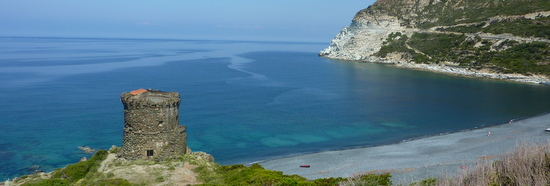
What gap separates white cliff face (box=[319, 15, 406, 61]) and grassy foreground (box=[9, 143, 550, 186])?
10162 centimetres

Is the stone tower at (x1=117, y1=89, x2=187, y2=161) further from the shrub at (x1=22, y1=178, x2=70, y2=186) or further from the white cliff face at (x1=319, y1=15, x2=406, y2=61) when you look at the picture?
the white cliff face at (x1=319, y1=15, x2=406, y2=61)

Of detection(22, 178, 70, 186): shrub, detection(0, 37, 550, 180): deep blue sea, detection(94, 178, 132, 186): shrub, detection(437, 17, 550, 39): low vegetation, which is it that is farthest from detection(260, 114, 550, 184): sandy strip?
detection(437, 17, 550, 39): low vegetation

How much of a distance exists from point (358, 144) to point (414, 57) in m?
73.3

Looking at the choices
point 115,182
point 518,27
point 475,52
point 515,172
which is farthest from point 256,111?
point 518,27

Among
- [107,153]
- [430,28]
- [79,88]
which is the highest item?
[430,28]

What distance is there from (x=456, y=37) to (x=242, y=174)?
312 ft

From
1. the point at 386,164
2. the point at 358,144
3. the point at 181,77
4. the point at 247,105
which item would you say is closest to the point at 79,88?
the point at 181,77

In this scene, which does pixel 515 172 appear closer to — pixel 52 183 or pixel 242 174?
pixel 242 174

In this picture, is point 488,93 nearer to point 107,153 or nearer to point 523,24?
point 523,24

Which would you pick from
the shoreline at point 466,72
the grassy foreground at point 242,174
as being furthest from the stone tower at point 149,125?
the shoreline at point 466,72

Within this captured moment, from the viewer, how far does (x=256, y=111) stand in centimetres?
4541

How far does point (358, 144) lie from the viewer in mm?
33125

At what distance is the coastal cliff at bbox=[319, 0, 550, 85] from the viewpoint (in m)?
77.6

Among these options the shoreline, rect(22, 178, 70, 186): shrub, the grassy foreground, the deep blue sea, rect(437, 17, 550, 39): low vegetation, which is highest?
rect(437, 17, 550, 39): low vegetation
